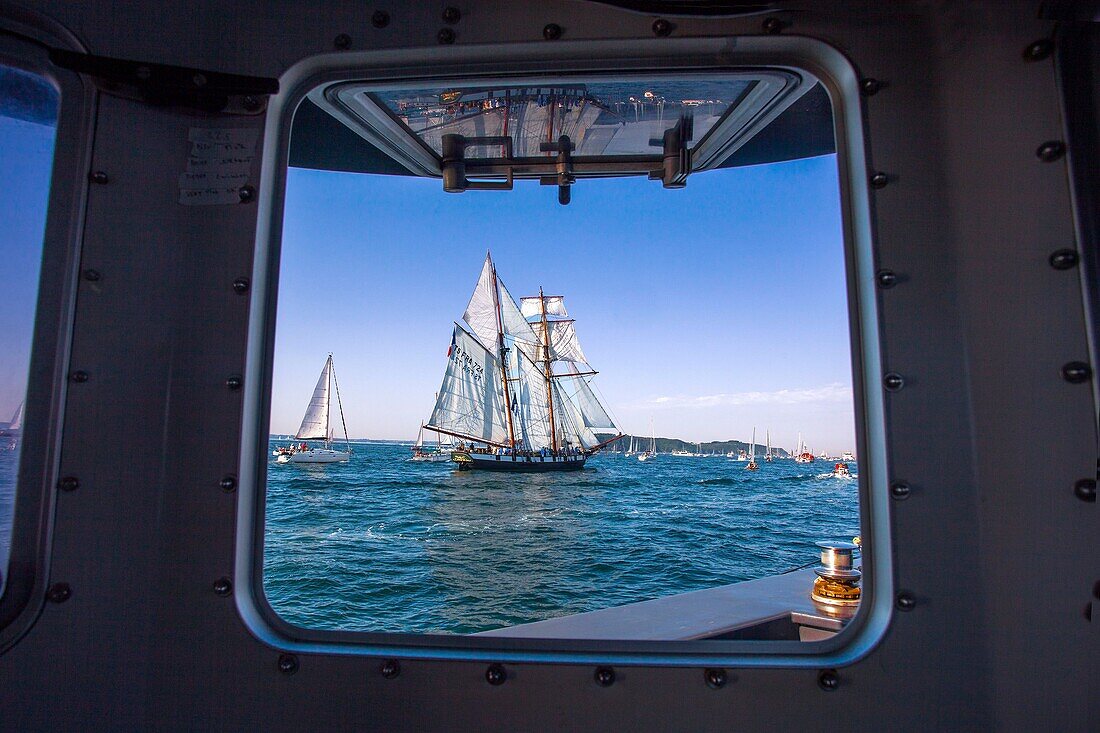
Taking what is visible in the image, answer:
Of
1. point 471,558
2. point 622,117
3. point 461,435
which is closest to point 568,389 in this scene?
point 461,435

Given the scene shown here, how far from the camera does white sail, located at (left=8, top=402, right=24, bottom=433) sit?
2.00 ft

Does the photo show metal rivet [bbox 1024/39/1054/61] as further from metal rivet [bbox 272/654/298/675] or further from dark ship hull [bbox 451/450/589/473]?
dark ship hull [bbox 451/450/589/473]

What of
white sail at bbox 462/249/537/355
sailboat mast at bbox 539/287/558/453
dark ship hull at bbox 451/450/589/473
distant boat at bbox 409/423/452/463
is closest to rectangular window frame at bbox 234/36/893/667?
white sail at bbox 462/249/537/355

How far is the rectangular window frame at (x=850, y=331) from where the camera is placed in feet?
1.95

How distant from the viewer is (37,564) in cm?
60

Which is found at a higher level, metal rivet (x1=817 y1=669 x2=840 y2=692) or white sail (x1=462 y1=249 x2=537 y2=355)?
white sail (x1=462 y1=249 x2=537 y2=355)

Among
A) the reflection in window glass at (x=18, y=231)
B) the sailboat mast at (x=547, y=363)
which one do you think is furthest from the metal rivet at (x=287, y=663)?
the sailboat mast at (x=547, y=363)

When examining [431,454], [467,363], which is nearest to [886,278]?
[467,363]

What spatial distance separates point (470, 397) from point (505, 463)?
163 inches

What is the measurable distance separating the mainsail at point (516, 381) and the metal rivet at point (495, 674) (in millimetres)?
20176

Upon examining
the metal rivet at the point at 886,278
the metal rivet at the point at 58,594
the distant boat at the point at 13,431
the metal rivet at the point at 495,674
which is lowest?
→ the metal rivet at the point at 495,674

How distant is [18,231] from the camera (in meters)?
0.64

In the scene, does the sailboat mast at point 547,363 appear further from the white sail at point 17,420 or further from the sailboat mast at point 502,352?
the white sail at point 17,420

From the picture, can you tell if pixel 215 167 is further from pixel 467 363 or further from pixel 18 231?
pixel 467 363
